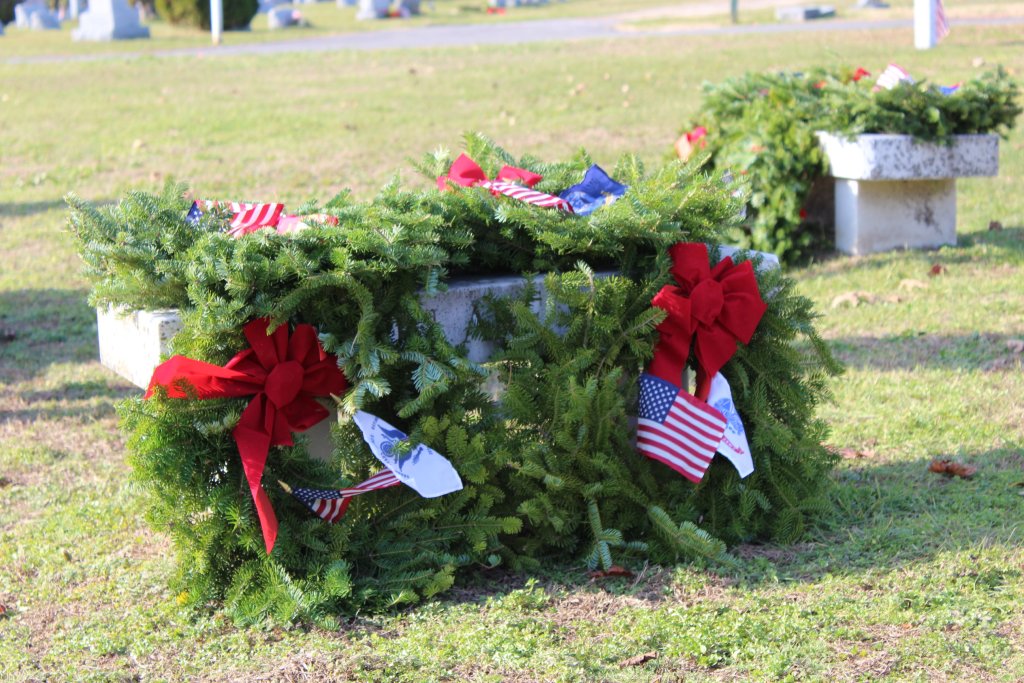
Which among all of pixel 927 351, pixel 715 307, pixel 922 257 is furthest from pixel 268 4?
pixel 715 307

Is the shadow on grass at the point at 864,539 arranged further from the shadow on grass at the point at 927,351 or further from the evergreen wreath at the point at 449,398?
the shadow on grass at the point at 927,351

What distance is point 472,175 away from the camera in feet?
13.5

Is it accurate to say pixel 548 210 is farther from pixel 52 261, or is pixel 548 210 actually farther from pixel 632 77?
pixel 632 77

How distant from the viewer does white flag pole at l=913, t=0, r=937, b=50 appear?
15664mm

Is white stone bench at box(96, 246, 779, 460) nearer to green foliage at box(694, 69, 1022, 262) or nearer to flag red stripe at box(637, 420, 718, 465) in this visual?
flag red stripe at box(637, 420, 718, 465)

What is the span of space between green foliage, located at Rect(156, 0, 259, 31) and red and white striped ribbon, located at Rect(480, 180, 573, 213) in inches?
1082

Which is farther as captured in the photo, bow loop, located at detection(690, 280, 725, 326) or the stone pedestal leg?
the stone pedestal leg

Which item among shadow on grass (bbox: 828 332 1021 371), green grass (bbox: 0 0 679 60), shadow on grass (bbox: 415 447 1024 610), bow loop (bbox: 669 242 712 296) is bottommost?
shadow on grass (bbox: 415 447 1024 610)

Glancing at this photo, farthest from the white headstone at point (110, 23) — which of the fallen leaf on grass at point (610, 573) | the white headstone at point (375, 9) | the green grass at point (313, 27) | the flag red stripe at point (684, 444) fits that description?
the fallen leaf on grass at point (610, 573)

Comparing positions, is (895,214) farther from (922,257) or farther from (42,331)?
(42,331)

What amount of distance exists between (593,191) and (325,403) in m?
1.21

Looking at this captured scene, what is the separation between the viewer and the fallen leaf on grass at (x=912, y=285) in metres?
6.88

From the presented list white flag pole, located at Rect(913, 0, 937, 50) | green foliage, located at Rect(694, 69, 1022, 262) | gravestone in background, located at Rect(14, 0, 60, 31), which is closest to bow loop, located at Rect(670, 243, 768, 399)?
green foliage, located at Rect(694, 69, 1022, 262)

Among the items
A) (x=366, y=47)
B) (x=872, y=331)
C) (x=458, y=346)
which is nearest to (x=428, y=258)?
(x=458, y=346)
